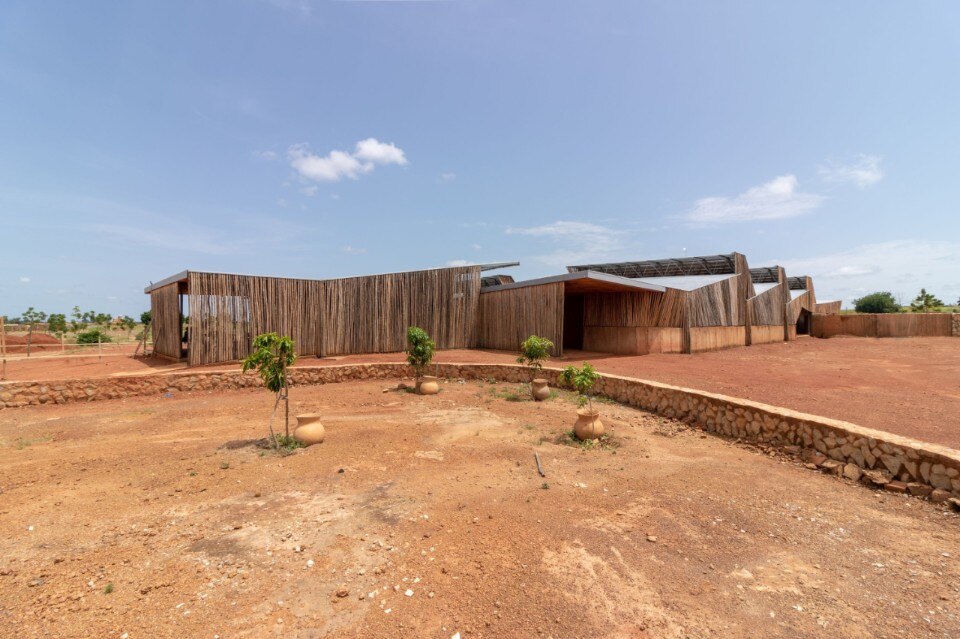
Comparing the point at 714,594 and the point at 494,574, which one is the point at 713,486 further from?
the point at 494,574

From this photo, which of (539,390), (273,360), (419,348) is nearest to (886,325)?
(539,390)

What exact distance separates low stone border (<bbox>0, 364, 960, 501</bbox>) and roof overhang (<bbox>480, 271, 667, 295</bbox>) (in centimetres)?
370

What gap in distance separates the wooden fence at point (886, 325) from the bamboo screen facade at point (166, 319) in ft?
127

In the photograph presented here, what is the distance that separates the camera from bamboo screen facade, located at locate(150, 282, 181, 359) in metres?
13.6

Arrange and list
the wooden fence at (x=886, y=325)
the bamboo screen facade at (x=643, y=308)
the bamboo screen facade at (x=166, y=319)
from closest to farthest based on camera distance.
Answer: the bamboo screen facade at (x=166, y=319) → the bamboo screen facade at (x=643, y=308) → the wooden fence at (x=886, y=325)

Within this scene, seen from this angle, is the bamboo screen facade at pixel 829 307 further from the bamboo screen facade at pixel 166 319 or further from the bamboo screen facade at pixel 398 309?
the bamboo screen facade at pixel 166 319

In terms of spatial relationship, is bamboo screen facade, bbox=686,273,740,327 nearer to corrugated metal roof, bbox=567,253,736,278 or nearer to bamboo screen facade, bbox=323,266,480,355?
corrugated metal roof, bbox=567,253,736,278

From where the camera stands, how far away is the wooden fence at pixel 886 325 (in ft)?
82.2

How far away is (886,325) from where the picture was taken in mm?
26859

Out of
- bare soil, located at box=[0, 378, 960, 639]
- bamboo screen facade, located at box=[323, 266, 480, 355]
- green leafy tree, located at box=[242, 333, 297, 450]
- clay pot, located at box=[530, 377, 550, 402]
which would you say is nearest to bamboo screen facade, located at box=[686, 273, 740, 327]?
bamboo screen facade, located at box=[323, 266, 480, 355]

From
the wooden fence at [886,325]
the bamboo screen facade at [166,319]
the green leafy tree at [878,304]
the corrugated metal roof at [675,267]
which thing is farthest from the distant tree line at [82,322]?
the green leafy tree at [878,304]

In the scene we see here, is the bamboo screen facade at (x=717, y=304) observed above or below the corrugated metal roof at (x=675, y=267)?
below

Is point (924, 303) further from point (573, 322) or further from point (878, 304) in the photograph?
point (573, 322)

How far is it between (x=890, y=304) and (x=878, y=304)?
3.27 feet
